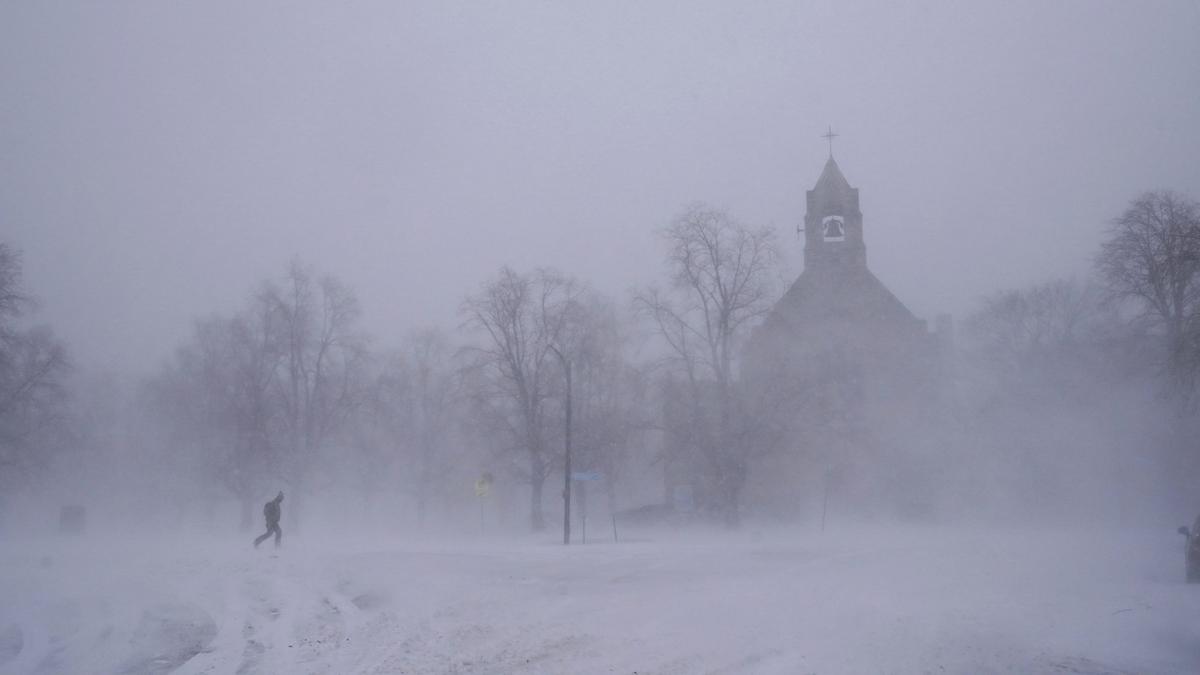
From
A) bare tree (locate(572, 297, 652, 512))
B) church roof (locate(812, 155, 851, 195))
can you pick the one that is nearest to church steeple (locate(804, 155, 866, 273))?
church roof (locate(812, 155, 851, 195))

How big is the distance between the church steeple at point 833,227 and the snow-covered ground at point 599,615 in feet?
98.3

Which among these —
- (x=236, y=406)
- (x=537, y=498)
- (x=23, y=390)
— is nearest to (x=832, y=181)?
(x=537, y=498)

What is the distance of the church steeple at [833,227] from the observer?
1929 inches

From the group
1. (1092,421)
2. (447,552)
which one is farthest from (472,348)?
(1092,421)

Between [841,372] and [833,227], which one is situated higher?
[833,227]

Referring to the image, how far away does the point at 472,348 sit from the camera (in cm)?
4038

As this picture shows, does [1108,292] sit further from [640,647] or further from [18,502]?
[18,502]

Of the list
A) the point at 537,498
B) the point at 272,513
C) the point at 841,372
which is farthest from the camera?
the point at 841,372

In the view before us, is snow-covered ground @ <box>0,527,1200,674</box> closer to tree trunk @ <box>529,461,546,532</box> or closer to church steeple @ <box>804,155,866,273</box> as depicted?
tree trunk @ <box>529,461,546,532</box>

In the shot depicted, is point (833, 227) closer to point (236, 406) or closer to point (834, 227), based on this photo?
point (834, 227)

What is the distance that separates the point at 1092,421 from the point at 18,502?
183ft

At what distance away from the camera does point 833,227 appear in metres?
49.8

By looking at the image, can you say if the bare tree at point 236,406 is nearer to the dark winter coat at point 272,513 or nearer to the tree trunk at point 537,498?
the tree trunk at point 537,498

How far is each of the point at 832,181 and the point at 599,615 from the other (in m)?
42.2
